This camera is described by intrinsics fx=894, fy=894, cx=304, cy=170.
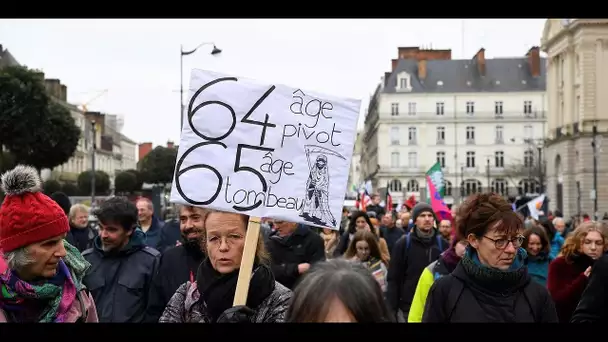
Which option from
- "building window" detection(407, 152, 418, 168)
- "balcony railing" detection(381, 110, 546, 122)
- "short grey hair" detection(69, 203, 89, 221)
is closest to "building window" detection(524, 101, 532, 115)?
"balcony railing" detection(381, 110, 546, 122)

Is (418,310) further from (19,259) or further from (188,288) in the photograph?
(19,259)

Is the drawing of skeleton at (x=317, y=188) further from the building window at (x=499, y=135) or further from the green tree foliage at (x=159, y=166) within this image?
the building window at (x=499, y=135)

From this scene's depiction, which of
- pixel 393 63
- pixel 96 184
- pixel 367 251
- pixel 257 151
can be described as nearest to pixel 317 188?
pixel 257 151

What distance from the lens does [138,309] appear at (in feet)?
18.3

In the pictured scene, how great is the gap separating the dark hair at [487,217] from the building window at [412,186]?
3785 inches

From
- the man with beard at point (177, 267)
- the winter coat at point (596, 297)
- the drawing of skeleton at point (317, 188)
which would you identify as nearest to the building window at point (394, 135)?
the man with beard at point (177, 267)

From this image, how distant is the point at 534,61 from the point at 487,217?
99076 mm

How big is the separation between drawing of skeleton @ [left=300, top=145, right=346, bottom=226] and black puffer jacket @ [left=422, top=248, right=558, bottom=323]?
647 mm

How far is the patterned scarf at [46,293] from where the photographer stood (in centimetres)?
358

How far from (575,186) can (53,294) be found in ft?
239

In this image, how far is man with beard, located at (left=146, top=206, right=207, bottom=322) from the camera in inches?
217

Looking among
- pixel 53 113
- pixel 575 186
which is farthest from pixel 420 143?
pixel 53 113

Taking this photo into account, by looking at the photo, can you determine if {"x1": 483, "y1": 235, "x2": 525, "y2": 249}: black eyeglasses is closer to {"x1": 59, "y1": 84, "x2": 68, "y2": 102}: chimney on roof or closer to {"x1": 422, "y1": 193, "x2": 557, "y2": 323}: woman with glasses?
{"x1": 422, "y1": 193, "x2": 557, "y2": 323}: woman with glasses

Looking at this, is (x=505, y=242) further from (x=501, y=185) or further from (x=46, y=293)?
(x=501, y=185)
